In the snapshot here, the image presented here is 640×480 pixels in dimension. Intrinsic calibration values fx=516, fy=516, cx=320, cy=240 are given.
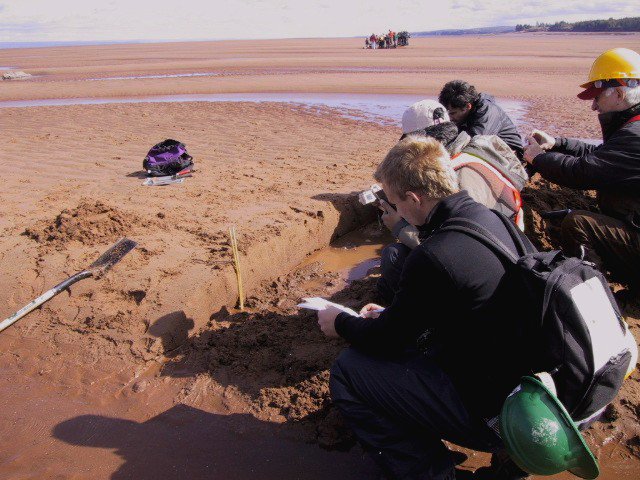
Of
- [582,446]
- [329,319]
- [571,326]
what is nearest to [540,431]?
[582,446]

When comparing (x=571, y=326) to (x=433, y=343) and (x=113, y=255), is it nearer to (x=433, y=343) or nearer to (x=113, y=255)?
(x=433, y=343)

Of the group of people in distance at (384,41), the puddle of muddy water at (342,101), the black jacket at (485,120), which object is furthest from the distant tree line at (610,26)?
the black jacket at (485,120)

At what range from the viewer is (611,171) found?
3.36 metres

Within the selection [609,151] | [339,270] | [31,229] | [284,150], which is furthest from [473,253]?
[284,150]

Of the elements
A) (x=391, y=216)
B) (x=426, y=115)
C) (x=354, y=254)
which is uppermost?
(x=426, y=115)

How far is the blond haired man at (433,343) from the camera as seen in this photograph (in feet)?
6.10

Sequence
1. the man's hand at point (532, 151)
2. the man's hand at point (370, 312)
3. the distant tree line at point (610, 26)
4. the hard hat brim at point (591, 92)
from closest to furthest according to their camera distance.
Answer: the man's hand at point (370, 312), the hard hat brim at point (591, 92), the man's hand at point (532, 151), the distant tree line at point (610, 26)

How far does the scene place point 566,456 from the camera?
1.74 metres

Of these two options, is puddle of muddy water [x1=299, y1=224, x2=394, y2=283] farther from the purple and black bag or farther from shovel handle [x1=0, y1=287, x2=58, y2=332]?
the purple and black bag

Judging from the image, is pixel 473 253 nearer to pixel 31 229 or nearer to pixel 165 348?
pixel 165 348

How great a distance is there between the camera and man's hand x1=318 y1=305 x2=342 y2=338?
7.67ft

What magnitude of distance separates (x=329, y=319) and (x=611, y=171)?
→ 2254 millimetres

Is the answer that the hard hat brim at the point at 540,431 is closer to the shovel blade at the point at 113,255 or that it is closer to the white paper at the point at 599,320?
the white paper at the point at 599,320

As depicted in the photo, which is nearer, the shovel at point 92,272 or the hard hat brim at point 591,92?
the hard hat brim at point 591,92
